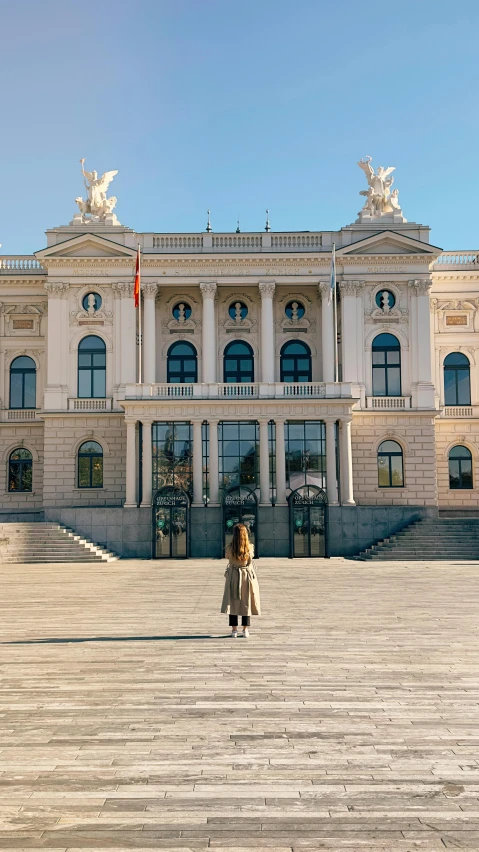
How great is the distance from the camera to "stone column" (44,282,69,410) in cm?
5094

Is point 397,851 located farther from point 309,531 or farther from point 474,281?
point 474,281

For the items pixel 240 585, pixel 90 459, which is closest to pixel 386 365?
pixel 90 459

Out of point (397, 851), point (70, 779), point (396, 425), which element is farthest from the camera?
point (396, 425)

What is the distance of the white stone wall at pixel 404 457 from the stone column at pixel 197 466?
395 inches

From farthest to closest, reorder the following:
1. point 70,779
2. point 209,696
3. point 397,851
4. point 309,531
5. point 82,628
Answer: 1. point 309,531
2. point 82,628
3. point 209,696
4. point 70,779
5. point 397,851

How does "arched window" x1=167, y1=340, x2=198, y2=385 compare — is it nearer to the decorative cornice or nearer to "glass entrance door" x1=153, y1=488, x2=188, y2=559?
the decorative cornice

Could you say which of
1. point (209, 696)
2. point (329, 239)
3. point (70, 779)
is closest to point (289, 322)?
point (329, 239)

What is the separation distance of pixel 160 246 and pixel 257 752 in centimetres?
4666

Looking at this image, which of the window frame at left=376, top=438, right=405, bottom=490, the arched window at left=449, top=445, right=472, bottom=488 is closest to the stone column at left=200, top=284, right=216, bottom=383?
the window frame at left=376, top=438, right=405, bottom=490

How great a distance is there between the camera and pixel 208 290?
52.0 m

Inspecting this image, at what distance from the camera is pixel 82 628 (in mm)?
17625

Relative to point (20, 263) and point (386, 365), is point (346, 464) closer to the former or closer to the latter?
point (386, 365)

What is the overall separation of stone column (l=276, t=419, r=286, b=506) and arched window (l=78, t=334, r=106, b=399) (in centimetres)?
1220

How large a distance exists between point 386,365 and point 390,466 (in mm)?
6522
